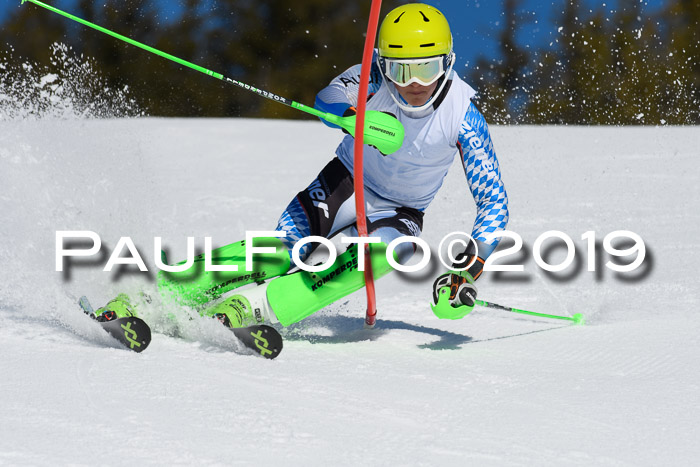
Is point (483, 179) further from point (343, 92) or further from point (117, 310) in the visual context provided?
point (117, 310)

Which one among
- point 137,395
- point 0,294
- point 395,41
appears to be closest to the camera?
point 137,395

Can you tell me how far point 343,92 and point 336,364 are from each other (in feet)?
3.61

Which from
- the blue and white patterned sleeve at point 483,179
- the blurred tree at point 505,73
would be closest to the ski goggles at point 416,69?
the blue and white patterned sleeve at point 483,179

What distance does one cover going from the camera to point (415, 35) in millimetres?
3400

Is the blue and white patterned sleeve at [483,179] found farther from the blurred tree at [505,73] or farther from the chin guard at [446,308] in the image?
the blurred tree at [505,73]

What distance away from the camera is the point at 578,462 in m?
2.25

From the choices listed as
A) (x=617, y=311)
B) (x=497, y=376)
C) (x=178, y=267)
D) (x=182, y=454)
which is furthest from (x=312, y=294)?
(x=617, y=311)

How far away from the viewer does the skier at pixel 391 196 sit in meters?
3.44

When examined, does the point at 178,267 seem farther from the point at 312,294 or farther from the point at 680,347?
the point at 680,347

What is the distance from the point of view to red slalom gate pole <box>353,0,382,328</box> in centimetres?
323

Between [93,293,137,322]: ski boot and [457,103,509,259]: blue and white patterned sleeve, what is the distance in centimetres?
134

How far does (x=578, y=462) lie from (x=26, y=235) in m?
3.03

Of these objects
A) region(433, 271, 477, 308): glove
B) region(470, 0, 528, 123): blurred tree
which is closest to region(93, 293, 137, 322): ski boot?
region(433, 271, 477, 308): glove

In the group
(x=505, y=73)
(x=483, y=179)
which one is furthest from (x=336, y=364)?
(x=505, y=73)
